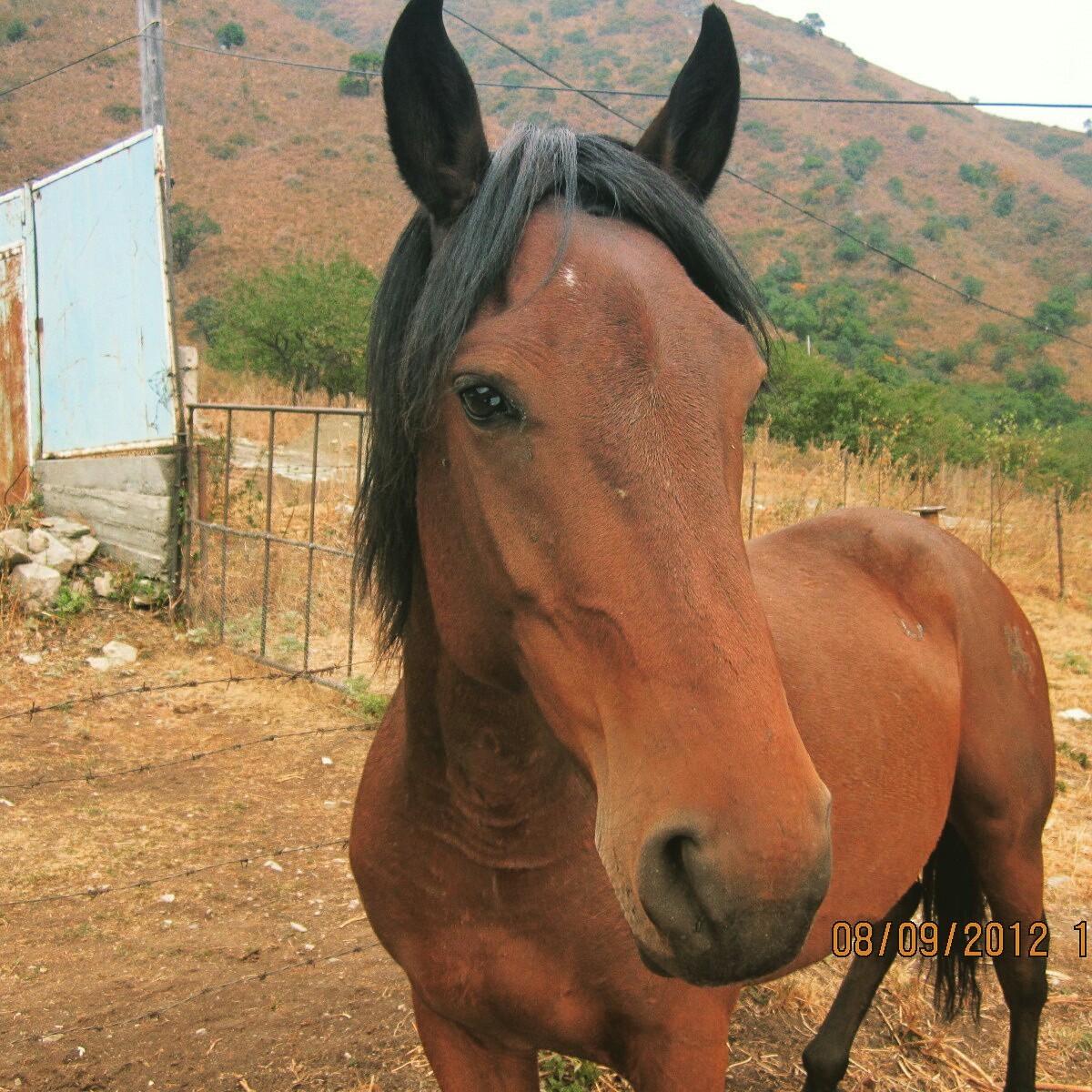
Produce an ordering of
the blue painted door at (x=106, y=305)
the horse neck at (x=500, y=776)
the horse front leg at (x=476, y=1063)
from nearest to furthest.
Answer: the horse neck at (x=500, y=776), the horse front leg at (x=476, y=1063), the blue painted door at (x=106, y=305)

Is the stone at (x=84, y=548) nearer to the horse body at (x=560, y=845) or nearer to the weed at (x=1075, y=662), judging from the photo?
the horse body at (x=560, y=845)

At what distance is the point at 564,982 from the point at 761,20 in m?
129

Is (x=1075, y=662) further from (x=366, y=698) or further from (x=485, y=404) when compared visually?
(x=485, y=404)

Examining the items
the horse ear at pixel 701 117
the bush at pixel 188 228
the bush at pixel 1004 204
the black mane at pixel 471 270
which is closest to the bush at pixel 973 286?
the bush at pixel 1004 204

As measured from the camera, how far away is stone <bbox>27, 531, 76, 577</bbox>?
7445mm

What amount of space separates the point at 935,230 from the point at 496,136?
132 ft

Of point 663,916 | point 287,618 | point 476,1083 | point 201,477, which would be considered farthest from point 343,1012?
point 201,477

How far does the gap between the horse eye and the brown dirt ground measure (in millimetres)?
2488

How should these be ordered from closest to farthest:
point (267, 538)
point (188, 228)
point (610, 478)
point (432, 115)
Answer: point (610, 478)
point (432, 115)
point (267, 538)
point (188, 228)

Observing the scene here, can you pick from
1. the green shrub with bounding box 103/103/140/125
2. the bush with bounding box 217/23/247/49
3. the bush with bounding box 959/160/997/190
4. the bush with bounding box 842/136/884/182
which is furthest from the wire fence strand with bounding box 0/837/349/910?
the bush with bounding box 959/160/997/190

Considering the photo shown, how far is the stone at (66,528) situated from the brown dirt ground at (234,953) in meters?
2.32

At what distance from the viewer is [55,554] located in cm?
750

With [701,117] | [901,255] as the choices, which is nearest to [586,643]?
[701,117]

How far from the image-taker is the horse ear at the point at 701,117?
5.36ft
